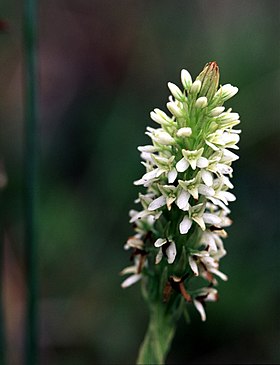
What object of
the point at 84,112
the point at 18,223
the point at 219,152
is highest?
the point at 84,112

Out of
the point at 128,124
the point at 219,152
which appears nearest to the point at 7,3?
the point at 128,124

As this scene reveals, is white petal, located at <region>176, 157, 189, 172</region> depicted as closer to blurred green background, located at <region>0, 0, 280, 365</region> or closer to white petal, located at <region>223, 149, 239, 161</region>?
white petal, located at <region>223, 149, 239, 161</region>

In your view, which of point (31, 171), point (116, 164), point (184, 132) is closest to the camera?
point (184, 132)

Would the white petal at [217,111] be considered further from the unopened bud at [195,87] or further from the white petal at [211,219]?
the white petal at [211,219]

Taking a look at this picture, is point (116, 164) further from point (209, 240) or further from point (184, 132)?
point (184, 132)

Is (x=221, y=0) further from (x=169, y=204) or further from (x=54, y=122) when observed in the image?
(x=169, y=204)

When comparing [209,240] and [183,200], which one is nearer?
[183,200]

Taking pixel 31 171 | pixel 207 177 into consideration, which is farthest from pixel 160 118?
pixel 31 171
